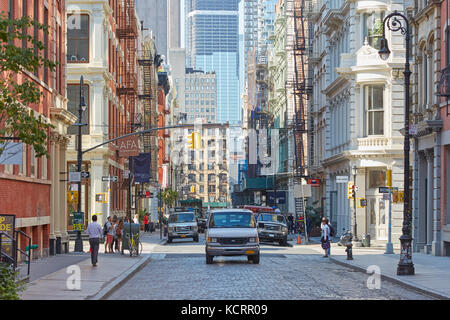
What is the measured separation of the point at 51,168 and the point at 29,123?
2074cm

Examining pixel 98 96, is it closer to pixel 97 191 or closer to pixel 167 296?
pixel 97 191

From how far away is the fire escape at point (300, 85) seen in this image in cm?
7369

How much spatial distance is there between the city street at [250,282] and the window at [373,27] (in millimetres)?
20315

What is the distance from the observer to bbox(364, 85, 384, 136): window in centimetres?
5162

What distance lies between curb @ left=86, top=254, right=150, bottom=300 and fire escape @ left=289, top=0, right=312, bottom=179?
1654 inches

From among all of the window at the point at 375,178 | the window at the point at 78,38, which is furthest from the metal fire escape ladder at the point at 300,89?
the window at the point at 78,38

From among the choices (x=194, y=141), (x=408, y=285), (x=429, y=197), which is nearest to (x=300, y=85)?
(x=194, y=141)

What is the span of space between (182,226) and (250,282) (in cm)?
3096

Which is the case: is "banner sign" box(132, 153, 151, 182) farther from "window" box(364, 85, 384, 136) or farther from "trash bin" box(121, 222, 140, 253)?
"trash bin" box(121, 222, 140, 253)

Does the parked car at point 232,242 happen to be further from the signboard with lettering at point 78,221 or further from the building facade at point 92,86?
the building facade at point 92,86

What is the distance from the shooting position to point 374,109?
5178 cm

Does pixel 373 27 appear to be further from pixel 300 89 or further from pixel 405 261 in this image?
pixel 405 261

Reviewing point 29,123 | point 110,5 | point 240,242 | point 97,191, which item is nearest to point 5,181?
point 240,242

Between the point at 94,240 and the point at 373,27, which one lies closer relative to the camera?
the point at 94,240
